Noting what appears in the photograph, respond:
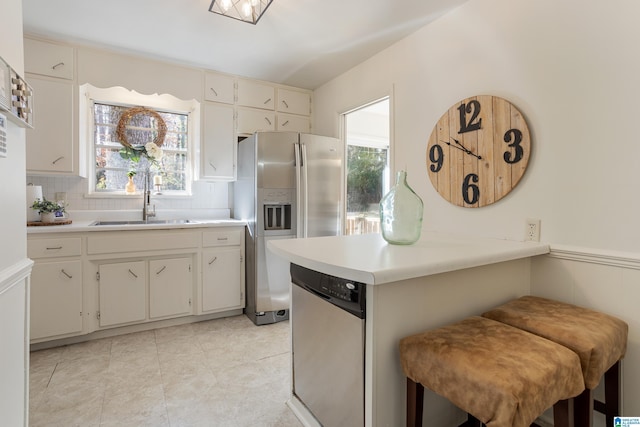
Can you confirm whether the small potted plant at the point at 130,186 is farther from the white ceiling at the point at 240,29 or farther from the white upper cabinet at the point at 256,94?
the white upper cabinet at the point at 256,94

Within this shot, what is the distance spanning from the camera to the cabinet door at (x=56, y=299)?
2.35 meters

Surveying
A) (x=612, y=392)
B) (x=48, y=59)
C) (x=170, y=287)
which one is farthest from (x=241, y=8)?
(x=612, y=392)

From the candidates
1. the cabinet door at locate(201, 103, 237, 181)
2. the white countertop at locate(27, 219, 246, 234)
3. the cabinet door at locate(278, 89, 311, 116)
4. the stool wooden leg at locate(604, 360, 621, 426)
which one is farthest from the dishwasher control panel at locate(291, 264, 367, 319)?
the cabinet door at locate(278, 89, 311, 116)

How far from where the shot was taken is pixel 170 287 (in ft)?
9.30

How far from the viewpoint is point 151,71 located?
9.71 ft

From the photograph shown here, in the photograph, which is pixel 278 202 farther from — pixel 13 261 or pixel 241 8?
pixel 13 261

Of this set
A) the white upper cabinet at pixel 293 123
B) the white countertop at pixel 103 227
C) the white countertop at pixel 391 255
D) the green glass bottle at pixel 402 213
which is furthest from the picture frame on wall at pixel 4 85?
the white upper cabinet at pixel 293 123

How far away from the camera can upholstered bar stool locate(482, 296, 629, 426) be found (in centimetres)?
119

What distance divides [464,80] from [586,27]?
652 mm

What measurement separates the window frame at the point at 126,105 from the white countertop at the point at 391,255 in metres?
2.25

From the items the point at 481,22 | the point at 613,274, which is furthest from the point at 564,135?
the point at 481,22

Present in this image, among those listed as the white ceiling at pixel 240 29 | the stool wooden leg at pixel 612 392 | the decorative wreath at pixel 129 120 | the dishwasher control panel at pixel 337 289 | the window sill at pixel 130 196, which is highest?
the white ceiling at pixel 240 29

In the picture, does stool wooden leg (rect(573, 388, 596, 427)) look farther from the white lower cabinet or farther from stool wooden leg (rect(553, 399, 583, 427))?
the white lower cabinet

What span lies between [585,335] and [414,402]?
27.2 inches
